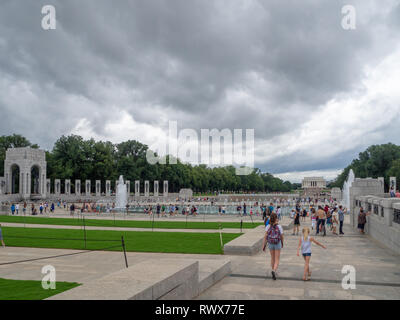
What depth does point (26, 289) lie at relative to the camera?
8578 millimetres

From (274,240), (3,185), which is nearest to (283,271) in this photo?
(274,240)

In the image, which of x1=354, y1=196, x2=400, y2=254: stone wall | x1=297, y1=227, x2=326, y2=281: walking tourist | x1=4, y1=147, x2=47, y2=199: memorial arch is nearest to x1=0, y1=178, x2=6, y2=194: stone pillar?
x1=4, y1=147, x2=47, y2=199: memorial arch

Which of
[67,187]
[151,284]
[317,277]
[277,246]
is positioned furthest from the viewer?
[67,187]

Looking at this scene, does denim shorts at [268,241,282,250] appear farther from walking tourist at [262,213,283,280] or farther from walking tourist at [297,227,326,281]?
walking tourist at [297,227,326,281]

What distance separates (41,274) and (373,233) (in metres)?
16.4

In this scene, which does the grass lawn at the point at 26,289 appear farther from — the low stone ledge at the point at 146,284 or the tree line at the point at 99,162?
the tree line at the point at 99,162

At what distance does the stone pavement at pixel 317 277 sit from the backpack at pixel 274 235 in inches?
39.9

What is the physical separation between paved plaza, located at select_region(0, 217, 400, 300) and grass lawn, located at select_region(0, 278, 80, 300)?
63 centimetres

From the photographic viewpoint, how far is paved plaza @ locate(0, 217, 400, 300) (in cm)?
785

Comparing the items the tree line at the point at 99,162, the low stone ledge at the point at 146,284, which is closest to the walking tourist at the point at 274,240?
the low stone ledge at the point at 146,284

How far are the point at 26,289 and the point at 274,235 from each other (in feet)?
21.6

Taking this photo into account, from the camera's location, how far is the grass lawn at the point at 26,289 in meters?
7.78

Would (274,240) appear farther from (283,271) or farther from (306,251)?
(283,271)
